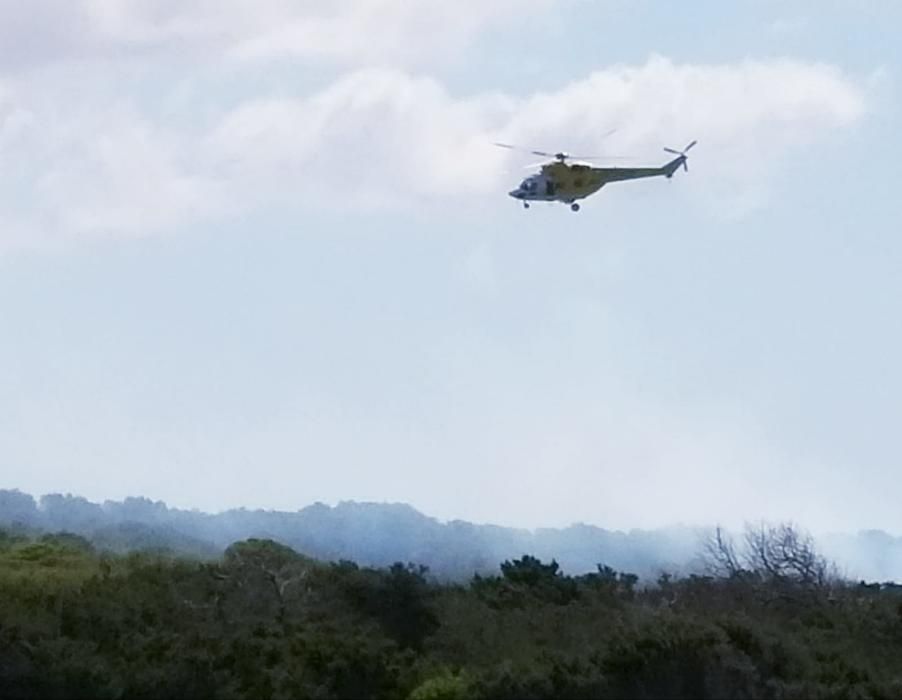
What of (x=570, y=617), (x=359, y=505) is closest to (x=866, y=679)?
(x=570, y=617)

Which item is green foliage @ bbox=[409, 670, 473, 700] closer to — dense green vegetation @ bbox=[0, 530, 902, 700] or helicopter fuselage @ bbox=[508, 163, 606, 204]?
dense green vegetation @ bbox=[0, 530, 902, 700]

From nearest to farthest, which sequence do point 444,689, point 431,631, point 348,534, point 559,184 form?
point 444,689 < point 431,631 < point 559,184 < point 348,534

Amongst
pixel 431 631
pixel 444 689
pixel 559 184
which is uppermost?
pixel 559 184

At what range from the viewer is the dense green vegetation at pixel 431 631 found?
83.3 ft

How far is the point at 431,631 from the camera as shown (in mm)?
33594

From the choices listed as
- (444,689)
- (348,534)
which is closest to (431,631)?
(444,689)

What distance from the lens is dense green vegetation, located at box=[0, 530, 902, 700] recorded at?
25375 millimetres

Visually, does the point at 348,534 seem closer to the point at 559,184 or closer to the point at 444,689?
the point at 559,184

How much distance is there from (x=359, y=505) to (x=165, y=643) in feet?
173

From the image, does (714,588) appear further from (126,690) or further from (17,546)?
(17,546)

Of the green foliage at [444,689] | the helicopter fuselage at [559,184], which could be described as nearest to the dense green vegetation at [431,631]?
the green foliage at [444,689]

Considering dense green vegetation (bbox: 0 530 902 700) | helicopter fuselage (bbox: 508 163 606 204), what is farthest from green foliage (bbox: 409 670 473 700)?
helicopter fuselage (bbox: 508 163 606 204)

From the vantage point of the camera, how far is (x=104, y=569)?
3769 cm

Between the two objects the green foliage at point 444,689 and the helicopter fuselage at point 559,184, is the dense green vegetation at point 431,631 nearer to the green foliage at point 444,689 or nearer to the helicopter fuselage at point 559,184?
the green foliage at point 444,689
